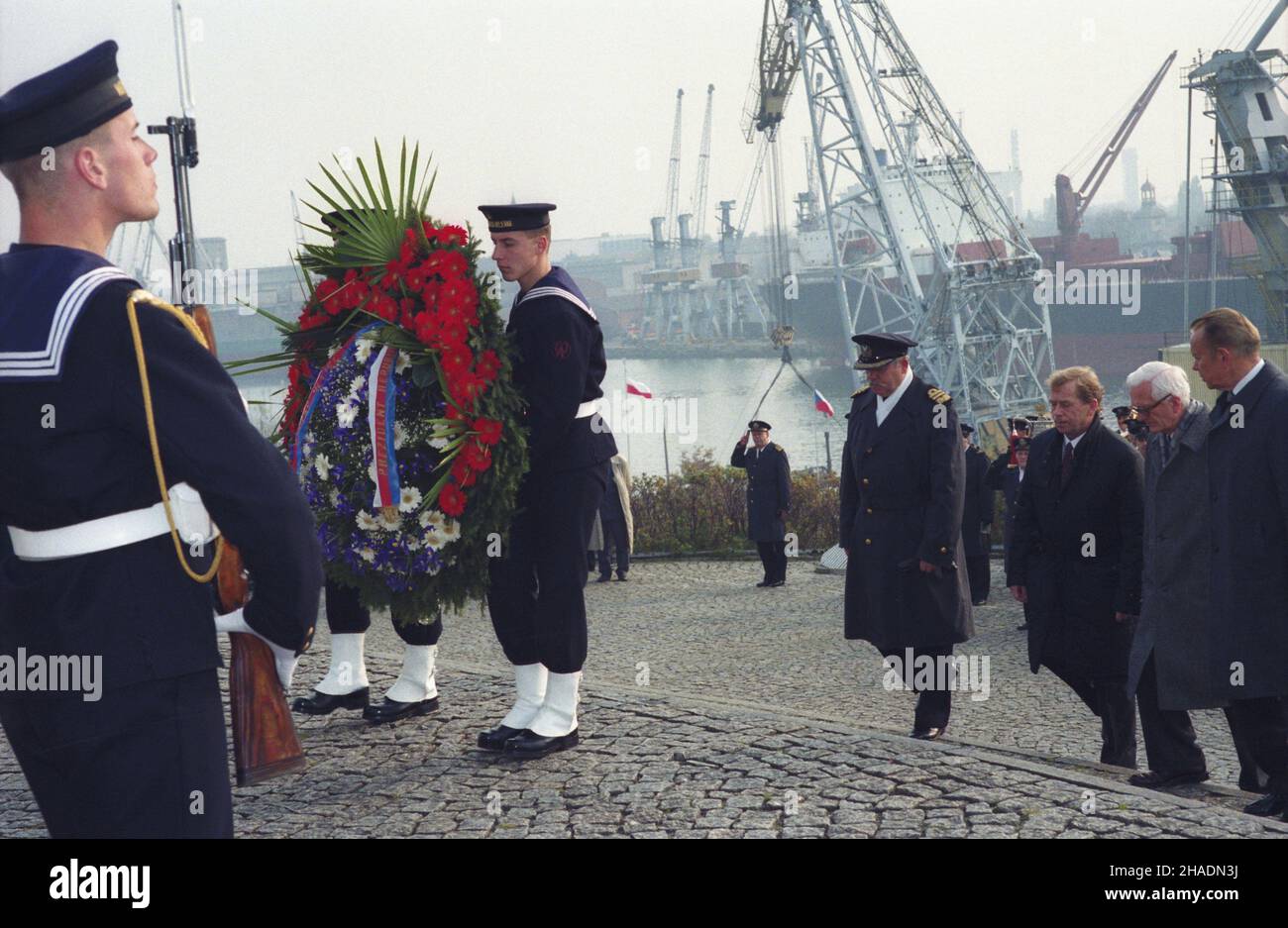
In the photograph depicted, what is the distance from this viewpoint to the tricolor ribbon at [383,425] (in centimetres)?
522

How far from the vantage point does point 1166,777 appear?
5.55 metres

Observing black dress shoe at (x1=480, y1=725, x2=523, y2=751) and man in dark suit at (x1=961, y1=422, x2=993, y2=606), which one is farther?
man in dark suit at (x1=961, y1=422, x2=993, y2=606)

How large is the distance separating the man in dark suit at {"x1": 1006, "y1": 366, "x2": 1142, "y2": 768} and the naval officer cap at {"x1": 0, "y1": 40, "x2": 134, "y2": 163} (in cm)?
452

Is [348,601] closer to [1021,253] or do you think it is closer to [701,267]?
[1021,253]

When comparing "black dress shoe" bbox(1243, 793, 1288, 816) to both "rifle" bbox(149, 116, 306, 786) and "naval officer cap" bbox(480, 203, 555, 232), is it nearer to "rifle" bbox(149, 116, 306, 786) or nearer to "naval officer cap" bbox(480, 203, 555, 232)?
"naval officer cap" bbox(480, 203, 555, 232)

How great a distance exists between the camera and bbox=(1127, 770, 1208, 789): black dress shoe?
5.47 metres

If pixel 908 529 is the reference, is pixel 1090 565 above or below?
below

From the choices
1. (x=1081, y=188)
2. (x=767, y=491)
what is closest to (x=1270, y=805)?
(x=767, y=491)

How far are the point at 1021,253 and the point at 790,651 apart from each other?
40.8 m

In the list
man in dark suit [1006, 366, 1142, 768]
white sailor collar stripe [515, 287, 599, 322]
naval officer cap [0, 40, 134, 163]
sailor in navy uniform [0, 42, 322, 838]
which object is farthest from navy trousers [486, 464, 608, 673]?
naval officer cap [0, 40, 134, 163]

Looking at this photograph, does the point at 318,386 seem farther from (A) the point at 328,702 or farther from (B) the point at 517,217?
(A) the point at 328,702

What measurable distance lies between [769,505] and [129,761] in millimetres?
12613
